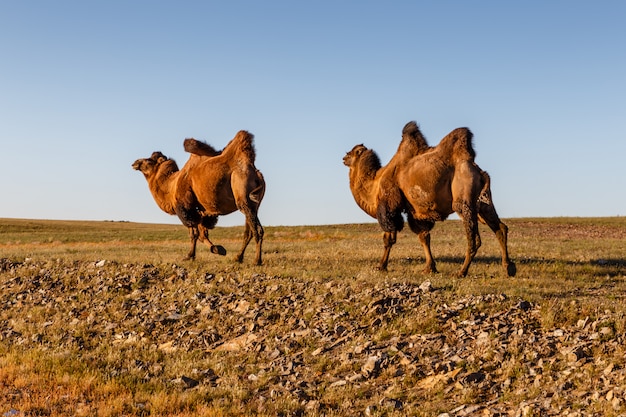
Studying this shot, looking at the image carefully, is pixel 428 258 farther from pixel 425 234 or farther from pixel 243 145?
pixel 243 145

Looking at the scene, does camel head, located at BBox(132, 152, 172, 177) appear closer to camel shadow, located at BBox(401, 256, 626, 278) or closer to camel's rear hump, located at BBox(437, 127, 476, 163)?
→ camel shadow, located at BBox(401, 256, 626, 278)

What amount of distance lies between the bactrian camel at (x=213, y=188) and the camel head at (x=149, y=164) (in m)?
0.37

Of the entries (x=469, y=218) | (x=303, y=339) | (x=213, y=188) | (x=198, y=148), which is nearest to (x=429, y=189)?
(x=469, y=218)

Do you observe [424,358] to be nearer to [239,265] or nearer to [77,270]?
[239,265]

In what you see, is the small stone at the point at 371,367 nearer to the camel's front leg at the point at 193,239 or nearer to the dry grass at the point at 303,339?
the dry grass at the point at 303,339

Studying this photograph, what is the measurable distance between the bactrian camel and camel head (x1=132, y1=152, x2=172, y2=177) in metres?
0.37

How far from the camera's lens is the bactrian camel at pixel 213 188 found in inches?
638

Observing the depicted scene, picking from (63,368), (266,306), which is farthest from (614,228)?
(63,368)

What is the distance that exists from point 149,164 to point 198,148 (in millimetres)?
2402

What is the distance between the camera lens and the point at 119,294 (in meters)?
14.9

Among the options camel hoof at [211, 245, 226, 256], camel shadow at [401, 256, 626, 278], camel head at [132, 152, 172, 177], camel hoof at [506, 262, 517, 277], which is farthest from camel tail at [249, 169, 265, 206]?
camel hoof at [506, 262, 517, 277]

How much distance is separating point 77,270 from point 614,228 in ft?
114

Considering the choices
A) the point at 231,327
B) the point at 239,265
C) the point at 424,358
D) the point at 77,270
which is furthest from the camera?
the point at 77,270

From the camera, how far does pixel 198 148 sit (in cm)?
1789
